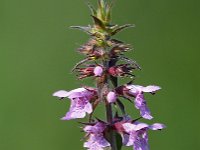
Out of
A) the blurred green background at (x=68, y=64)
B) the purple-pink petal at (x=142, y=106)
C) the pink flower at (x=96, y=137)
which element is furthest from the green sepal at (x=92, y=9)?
the blurred green background at (x=68, y=64)

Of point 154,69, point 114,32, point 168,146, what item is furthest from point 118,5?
point 114,32

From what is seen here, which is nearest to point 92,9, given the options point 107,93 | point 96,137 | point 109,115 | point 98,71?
point 98,71

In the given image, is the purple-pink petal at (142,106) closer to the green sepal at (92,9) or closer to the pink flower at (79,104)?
the pink flower at (79,104)

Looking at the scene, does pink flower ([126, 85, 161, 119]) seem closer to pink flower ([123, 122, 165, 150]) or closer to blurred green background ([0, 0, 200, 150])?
pink flower ([123, 122, 165, 150])

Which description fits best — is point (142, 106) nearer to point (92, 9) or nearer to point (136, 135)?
point (136, 135)

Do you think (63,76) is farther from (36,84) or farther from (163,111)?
(163,111)

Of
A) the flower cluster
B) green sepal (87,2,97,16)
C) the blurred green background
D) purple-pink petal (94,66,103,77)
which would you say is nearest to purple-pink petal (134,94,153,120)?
the flower cluster

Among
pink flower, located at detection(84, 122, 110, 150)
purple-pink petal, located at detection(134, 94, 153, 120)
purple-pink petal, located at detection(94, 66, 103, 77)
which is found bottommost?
pink flower, located at detection(84, 122, 110, 150)
